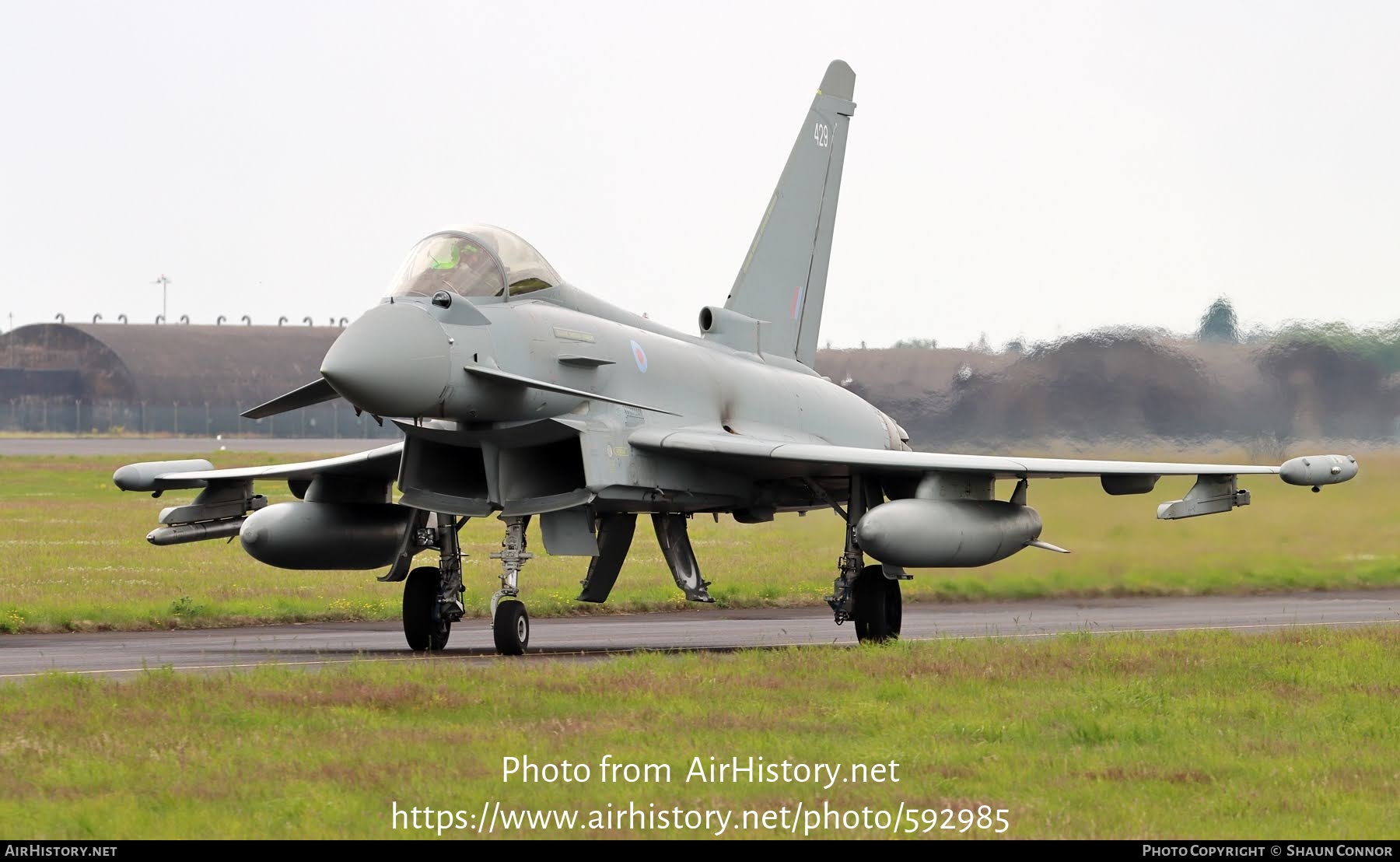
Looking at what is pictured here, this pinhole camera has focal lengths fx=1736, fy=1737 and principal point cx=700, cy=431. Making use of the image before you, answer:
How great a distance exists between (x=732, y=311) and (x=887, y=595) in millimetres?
4349

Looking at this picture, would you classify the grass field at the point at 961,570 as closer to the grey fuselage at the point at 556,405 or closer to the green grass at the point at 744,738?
the grey fuselage at the point at 556,405

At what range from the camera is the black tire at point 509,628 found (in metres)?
14.8

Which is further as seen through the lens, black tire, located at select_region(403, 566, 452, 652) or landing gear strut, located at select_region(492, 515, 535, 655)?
black tire, located at select_region(403, 566, 452, 652)

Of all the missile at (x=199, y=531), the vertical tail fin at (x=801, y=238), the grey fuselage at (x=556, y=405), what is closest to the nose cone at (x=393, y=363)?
the grey fuselage at (x=556, y=405)

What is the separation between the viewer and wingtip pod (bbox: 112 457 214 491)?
58.7 feet

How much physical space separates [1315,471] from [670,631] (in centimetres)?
693

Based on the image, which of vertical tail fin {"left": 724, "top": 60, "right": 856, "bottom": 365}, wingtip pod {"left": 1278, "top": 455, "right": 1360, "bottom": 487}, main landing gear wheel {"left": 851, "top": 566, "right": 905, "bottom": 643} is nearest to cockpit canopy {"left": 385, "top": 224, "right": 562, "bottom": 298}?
main landing gear wheel {"left": 851, "top": 566, "right": 905, "bottom": 643}

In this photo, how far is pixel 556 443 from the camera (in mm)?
16000


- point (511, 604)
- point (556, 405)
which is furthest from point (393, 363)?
point (511, 604)

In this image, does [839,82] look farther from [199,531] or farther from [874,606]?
[199,531]

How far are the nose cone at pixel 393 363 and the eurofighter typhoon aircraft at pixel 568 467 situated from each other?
1cm

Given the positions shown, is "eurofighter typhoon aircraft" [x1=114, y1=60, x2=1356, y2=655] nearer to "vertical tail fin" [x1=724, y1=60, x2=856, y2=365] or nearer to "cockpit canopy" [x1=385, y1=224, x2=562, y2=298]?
"cockpit canopy" [x1=385, y1=224, x2=562, y2=298]

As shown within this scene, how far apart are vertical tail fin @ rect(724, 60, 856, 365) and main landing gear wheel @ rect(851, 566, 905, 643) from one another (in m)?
3.93

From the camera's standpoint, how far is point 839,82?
72.7 ft
